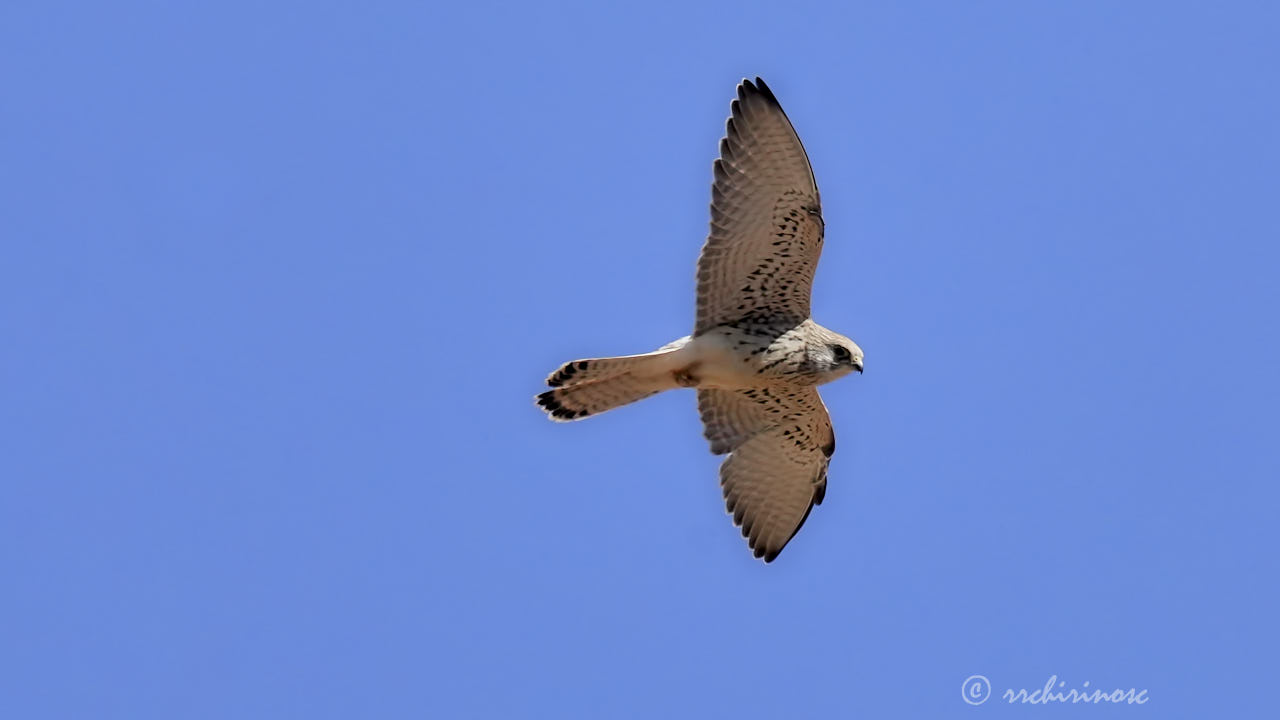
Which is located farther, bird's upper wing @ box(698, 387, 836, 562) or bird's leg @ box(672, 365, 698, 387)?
bird's upper wing @ box(698, 387, 836, 562)

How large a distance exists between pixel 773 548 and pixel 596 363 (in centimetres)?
213

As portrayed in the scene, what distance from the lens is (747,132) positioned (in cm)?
1120

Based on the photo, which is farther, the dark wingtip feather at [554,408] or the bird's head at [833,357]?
the dark wingtip feather at [554,408]

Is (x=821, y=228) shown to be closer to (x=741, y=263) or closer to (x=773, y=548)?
(x=741, y=263)

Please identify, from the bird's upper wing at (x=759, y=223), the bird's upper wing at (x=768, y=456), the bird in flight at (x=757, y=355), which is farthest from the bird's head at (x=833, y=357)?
the bird's upper wing at (x=768, y=456)

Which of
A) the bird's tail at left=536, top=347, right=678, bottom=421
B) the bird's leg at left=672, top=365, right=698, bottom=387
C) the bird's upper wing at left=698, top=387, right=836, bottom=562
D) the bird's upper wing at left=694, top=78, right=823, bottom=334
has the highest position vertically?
the bird's upper wing at left=694, top=78, right=823, bottom=334

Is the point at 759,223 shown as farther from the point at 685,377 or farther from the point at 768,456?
the point at 768,456

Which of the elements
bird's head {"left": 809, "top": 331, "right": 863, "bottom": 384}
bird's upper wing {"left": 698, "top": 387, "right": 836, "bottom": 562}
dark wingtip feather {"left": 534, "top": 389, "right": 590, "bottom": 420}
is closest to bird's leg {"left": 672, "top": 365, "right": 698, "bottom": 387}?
bird's upper wing {"left": 698, "top": 387, "right": 836, "bottom": 562}

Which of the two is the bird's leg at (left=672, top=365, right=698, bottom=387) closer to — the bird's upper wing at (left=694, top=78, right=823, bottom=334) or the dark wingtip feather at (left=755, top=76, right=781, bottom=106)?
the bird's upper wing at (left=694, top=78, right=823, bottom=334)

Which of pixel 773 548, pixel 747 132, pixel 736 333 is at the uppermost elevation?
pixel 747 132

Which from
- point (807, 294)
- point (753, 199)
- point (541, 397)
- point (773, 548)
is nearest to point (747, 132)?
point (753, 199)

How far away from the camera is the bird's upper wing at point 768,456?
12.4 m

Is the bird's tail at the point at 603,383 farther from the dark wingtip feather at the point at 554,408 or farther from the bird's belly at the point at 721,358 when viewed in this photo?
the bird's belly at the point at 721,358

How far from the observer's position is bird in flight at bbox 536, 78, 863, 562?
444 inches
